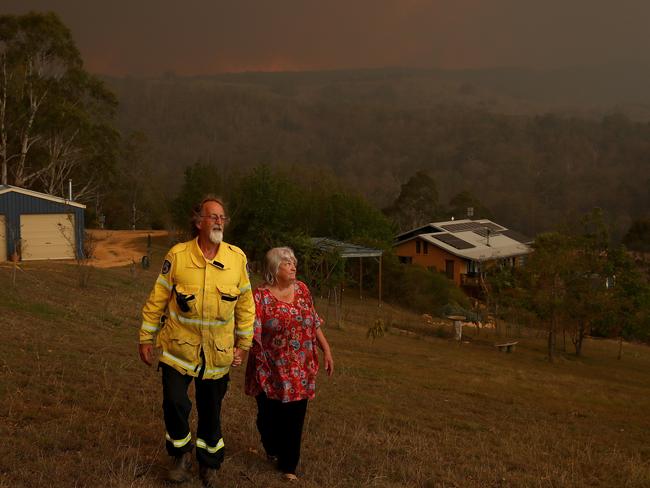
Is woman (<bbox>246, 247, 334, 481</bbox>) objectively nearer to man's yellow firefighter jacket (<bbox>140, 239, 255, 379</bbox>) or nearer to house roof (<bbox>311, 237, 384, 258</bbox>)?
man's yellow firefighter jacket (<bbox>140, 239, 255, 379</bbox>)

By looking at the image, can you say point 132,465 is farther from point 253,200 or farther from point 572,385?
point 253,200

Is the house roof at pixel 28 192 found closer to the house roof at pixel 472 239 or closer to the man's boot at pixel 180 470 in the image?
the man's boot at pixel 180 470

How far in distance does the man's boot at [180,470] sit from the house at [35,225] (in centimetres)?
2275

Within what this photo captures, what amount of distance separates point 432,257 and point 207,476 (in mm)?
43865

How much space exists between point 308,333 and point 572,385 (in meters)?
11.0

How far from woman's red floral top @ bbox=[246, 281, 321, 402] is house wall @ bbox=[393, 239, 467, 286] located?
4104 centimetres

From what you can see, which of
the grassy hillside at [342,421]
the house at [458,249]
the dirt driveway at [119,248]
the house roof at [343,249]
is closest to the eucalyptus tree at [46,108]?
the dirt driveway at [119,248]

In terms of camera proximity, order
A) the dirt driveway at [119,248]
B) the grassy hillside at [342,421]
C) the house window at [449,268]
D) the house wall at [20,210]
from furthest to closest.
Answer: the house window at [449,268], the dirt driveway at [119,248], the house wall at [20,210], the grassy hillside at [342,421]

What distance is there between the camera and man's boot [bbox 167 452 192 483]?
454 centimetres

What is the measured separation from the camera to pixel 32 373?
7578 mm

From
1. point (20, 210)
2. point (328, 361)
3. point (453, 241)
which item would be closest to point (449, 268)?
point (453, 241)

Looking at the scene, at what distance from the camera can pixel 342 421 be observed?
734 cm

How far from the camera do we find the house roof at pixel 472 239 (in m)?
46.1

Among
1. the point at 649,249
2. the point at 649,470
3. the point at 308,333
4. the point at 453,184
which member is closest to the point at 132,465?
the point at 308,333
